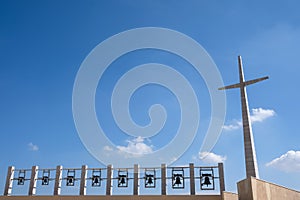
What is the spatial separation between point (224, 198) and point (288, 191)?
3.49 m

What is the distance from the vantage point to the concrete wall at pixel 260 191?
8.29 meters

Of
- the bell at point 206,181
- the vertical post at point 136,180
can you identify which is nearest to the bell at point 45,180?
the vertical post at point 136,180

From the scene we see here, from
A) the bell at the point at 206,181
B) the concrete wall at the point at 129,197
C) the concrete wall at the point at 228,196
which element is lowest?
the concrete wall at the point at 228,196

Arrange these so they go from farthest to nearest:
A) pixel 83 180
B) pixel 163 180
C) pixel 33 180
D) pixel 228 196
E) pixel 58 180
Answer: pixel 33 180, pixel 58 180, pixel 83 180, pixel 163 180, pixel 228 196

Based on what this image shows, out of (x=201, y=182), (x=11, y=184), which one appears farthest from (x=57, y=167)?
(x=201, y=182)

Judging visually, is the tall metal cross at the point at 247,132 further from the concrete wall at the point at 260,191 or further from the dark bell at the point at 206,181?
the concrete wall at the point at 260,191

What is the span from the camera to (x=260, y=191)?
852 centimetres

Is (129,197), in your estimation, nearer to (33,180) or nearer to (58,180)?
(58,180)

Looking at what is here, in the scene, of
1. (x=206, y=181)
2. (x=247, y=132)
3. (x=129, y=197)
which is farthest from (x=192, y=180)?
(x=247, y=132)

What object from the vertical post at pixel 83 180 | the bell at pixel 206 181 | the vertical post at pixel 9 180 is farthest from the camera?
the vertical post at pixel 9 180

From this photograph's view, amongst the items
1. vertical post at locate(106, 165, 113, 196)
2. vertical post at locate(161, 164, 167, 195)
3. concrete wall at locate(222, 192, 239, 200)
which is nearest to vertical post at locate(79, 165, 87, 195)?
vertical post at locate(106, 165, 113, 196)

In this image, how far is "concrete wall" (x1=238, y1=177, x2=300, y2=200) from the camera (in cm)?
829

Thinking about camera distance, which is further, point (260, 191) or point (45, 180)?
point (45, 180)

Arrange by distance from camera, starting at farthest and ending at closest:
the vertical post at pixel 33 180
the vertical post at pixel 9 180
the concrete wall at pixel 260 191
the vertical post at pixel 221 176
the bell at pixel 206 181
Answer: the vertical post at pixel 9 180 → the vertical post at pixel 33 180 → the bell at pixel 206 181 → the vertical post at pixel 221 176 → the concrete wall at pixel 260 191
